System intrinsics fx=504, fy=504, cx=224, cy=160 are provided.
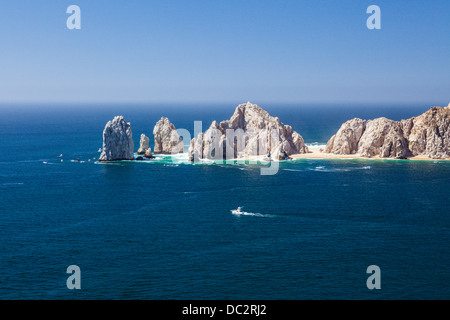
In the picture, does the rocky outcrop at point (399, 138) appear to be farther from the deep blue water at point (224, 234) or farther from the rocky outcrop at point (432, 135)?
the deep blue water at point (224, 234)

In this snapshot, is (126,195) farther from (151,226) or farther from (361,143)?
(361,143)

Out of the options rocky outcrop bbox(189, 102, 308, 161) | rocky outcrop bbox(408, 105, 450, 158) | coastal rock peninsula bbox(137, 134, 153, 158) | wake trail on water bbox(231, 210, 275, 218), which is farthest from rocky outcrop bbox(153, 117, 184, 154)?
wake trail on water bbox(231, 210, 275, 218)

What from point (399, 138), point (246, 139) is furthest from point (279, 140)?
point (399, 138)

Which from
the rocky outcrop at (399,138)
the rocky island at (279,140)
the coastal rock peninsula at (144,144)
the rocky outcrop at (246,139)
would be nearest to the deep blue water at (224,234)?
the rocky outcrop at (399,138)

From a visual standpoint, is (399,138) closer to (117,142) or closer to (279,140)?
(279,140)

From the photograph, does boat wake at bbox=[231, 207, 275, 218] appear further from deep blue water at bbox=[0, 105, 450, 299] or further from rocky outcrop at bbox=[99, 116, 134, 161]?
rocky outcrop at bbox=[99, 116, 134, 161]

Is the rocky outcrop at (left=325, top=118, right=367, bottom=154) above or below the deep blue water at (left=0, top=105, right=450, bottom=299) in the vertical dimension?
above
